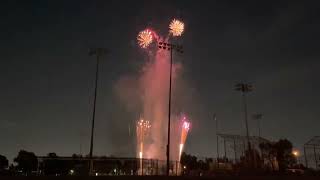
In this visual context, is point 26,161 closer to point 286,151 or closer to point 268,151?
point 268,151

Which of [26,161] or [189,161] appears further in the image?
[189,161]

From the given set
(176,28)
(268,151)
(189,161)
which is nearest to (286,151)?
(268,151)

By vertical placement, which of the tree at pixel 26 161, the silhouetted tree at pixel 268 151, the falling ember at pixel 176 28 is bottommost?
the tree at pixel 26 161

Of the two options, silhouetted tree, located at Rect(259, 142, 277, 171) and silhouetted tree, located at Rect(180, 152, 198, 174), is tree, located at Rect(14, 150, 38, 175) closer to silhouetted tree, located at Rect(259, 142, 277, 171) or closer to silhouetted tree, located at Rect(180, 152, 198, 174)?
silhouetted tree, located at Rect(180, 152, 198, 174)

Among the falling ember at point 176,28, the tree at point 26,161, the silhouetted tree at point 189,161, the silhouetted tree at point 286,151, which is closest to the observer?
the falling ember at point 176,28

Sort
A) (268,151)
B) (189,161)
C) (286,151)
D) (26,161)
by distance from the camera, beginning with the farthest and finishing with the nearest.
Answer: (189,161) < (286,151) < (26,161) < (268,151)

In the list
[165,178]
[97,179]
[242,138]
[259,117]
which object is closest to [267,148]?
[259,117]

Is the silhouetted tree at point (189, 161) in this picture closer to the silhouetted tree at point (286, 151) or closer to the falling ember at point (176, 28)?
the silhouetted tree at point (286, 151)

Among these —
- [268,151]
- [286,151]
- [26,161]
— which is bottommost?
[26,161]

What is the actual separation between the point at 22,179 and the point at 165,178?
42.2 ft

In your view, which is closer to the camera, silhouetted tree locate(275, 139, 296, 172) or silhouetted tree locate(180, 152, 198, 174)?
silhouetted tree locate(275, 139, 296, 172)

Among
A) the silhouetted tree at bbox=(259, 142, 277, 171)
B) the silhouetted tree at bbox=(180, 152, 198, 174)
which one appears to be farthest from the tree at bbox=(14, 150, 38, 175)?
the silhouetted tree at bbox=(259, 142, 277, 171)

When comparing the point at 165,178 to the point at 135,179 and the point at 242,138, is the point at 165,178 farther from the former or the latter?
the point at 242,138

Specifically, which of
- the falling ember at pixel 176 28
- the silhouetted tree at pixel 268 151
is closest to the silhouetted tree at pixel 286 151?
the silhouetted tree at pixel 268 151
